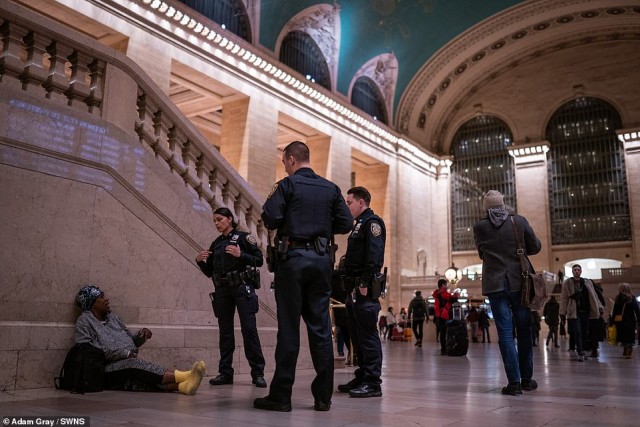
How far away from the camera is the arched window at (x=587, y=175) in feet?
93.1

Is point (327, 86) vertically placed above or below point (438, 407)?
above

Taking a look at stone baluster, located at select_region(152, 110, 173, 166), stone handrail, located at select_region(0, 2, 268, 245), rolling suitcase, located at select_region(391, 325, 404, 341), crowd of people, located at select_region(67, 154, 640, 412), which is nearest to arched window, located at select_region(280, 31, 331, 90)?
rolling suitcase, located at select_region(391, 325, 404, 341)

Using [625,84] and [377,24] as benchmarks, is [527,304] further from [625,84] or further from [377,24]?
[625,84]

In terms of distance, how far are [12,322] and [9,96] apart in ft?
6.02

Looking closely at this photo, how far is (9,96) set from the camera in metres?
4.86

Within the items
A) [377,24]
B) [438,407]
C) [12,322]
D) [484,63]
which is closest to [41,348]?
[12,322]

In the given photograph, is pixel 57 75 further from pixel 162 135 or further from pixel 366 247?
pixel 366 247

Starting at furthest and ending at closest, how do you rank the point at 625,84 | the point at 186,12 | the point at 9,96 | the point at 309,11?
the point at 625,84 → the point at 309,11 → the point at 186,12 → the point at 9,96

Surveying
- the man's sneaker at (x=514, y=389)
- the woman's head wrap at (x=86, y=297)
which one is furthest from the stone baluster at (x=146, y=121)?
the man's sneaker at (x=514, y=389)

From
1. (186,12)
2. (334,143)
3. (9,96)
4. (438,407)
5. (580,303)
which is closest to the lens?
(438,407)

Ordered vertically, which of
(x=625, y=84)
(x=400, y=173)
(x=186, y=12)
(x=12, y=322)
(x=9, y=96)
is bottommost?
(x=12, y=322)

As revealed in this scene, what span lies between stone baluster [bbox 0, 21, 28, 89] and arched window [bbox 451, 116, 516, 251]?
93.5 ft

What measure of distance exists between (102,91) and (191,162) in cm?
129

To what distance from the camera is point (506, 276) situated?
4980 millimetres
